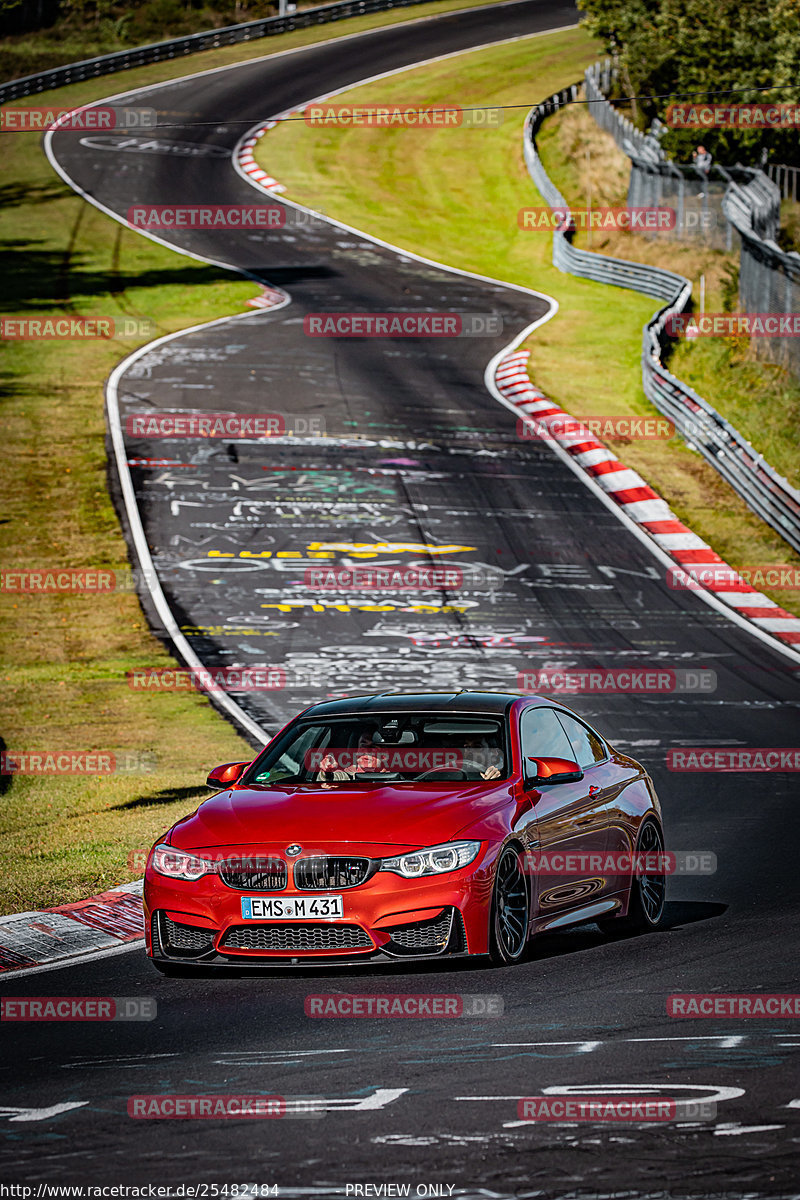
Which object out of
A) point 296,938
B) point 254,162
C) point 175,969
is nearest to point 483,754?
point 296,938

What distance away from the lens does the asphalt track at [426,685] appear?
555 cm

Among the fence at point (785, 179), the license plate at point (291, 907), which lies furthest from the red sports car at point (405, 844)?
the fence at point (785, 179)

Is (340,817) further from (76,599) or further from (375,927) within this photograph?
(76,599)

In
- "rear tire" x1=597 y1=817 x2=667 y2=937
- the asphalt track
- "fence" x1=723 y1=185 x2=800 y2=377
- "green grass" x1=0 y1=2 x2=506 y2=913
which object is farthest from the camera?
"fence" x1=723 y1=185 x2=800 y2=377

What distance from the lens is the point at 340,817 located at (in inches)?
329

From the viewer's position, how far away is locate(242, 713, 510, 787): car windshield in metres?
9.16

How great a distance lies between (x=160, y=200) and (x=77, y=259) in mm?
8076

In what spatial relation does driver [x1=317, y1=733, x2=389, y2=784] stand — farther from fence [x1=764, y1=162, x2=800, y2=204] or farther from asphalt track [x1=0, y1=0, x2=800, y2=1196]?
fence [x1=764, y1=162, x2=800, y2=204]

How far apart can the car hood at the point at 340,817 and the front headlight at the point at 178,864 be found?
0.18ft

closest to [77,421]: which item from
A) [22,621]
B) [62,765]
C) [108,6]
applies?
[22,621]

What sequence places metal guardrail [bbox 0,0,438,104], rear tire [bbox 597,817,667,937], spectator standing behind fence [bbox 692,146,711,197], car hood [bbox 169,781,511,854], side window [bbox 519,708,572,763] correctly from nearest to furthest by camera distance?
car hood [bbox 169,781,511,854]
side window [bbox 519,708,572,763]
rear tire [bbox 597,817,667,937]
spectator standing behind fence [bbox 692,146,711,197]
metal guardrail [bbox 0,0,438,104]

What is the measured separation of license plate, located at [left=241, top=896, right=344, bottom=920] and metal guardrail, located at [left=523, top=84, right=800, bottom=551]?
18.6m

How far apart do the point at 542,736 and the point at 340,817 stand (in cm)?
172

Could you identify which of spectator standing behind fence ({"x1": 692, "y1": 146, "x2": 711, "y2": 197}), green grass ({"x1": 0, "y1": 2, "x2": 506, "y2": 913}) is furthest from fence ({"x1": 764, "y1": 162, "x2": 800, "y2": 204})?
green grass ({"x1": 0, "y1": 2, "x2": 506, "y2": 913})
